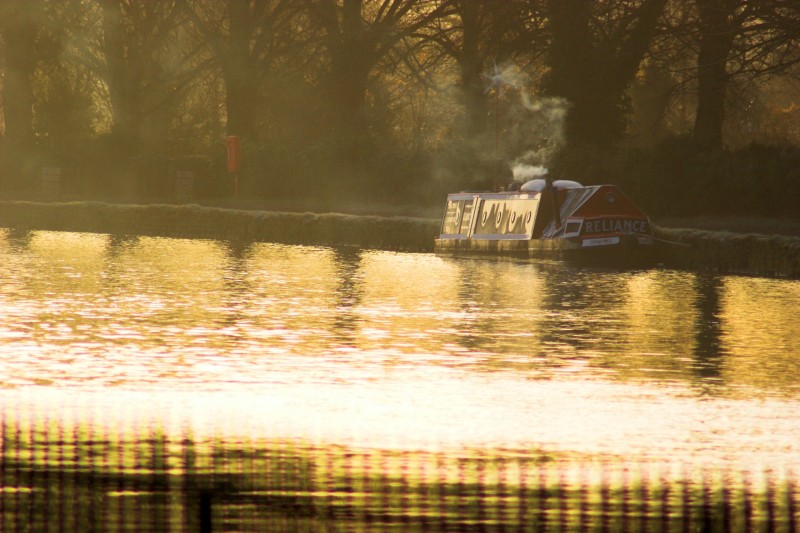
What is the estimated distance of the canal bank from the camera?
25.9 metres

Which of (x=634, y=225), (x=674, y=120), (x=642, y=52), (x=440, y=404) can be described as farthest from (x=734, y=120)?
(x=440, y=404)

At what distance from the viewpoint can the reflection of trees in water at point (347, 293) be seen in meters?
15.5

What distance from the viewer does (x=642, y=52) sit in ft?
129

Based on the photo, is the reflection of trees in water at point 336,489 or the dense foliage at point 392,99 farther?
the dense foliage at point 392,99

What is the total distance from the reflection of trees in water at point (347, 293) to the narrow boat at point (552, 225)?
221 cm

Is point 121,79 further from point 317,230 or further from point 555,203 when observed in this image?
point 555,203

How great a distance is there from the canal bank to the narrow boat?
2.59ft

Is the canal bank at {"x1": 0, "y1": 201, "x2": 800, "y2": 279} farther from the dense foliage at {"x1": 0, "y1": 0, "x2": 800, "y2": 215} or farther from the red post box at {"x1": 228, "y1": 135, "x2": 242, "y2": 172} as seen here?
the red post box at {"x1": 228, "y1": 135, "x2": 242, "y2": 172}

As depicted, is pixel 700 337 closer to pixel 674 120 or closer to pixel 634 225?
pixel 634 225

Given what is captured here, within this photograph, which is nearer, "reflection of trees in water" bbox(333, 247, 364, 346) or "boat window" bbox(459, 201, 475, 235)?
"reflection of trees in water" bbox(333, 247, 364, 346)

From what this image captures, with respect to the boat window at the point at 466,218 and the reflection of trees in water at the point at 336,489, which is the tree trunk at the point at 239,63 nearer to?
the boat window at the point at 466,218

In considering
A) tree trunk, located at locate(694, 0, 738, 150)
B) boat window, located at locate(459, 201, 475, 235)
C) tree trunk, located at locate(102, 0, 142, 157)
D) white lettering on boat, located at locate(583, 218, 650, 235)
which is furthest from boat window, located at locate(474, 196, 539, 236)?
tree trunk, located at locate(102, 0, 142, 157)

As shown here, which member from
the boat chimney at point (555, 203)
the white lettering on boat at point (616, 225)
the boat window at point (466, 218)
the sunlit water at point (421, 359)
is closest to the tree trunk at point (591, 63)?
the boat window at point (466, 218)

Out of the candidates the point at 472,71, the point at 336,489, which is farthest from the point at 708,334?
the point at 472,71
